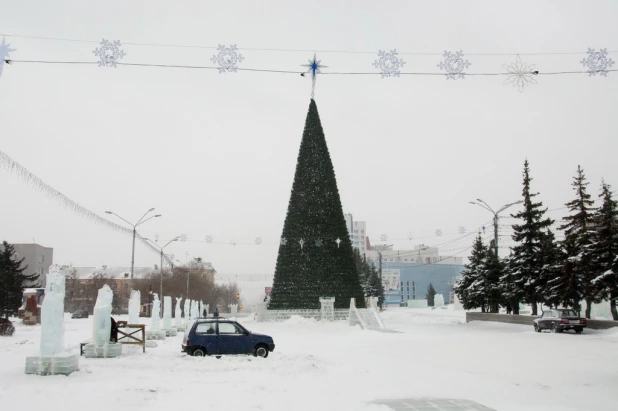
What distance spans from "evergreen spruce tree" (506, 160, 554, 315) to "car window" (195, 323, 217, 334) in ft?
91.7

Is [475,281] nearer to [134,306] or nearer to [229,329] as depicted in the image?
[134,306]

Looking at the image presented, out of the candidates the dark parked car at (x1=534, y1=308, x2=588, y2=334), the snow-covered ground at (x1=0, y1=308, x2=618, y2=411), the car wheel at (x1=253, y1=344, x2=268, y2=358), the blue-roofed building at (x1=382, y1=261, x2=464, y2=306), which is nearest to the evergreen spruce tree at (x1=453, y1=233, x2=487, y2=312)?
the dark parked car at (x1=534, y1=308, x2=588, y2=334)

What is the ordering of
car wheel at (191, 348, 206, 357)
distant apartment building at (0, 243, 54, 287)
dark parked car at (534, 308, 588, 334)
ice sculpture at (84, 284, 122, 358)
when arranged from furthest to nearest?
distant apartment building at (0, 243, 54, 287) < dark parked car at (534, 308, 588, 334) < car wheel at (191, 348, 206, 357) < ice sculpture at (84, 284, 122, 358)

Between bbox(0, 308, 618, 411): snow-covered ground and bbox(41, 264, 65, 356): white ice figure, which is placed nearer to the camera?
bbox(0, 308, 618, 411): snow-covered ground

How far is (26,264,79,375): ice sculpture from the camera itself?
1178 centimetres

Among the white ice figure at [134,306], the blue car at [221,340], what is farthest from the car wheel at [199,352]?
the white ice figure at [134,306]

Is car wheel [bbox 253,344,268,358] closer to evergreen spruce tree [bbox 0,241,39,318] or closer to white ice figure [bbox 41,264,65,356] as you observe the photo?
white ice figure [bbox 41,264,65,356]

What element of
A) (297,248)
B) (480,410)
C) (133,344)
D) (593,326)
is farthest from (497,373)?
(297,248)

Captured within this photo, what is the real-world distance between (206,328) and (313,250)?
72.8ft

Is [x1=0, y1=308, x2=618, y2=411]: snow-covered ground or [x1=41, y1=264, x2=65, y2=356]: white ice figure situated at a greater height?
[x1=41, y1=264, x2=65, y2=356]: white ice figure

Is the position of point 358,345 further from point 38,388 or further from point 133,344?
point 38,388

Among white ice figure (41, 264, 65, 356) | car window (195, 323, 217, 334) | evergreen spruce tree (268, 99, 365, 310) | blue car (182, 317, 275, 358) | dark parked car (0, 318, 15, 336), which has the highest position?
evergreen spruce tree (268, 99, 365, 310)

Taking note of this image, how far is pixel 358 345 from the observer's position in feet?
76.7

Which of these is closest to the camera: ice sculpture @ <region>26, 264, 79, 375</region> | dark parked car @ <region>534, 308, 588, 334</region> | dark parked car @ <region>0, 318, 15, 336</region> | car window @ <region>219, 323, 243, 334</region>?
ice sculpture @ <region>26, 264, 79, 375</region>
